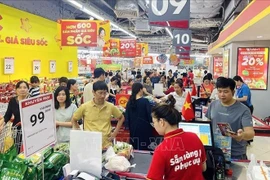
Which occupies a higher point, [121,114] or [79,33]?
[79,33]

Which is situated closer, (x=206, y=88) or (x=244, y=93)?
(x=244, y=93)

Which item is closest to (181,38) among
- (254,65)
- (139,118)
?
(254,65)

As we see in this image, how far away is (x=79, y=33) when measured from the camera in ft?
31.3

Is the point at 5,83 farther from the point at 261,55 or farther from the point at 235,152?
the point at 261,55

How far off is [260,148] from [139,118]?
10.7 feet

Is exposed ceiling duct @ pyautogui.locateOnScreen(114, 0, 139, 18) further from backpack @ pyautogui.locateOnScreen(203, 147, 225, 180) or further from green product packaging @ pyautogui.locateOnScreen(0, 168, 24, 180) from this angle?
green product packaging @ pyautogui.locateOnScreen(0, 168, 24, 180)

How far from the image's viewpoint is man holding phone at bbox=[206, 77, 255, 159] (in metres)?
2.92

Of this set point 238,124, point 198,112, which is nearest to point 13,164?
point 238,124

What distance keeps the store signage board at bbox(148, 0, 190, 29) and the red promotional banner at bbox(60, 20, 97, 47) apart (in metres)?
4.52

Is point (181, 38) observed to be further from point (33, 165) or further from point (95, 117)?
point (33, 165)

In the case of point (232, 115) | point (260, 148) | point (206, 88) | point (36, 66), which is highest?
Answer: point (36, 66)

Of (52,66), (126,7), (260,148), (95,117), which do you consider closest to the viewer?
(95,117)

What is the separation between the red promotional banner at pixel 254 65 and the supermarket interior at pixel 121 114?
0.04m

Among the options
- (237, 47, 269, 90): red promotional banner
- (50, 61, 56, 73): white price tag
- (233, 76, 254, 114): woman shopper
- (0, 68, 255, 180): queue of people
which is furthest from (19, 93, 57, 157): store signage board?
(237, 47, 269, 90): red promotional banner
